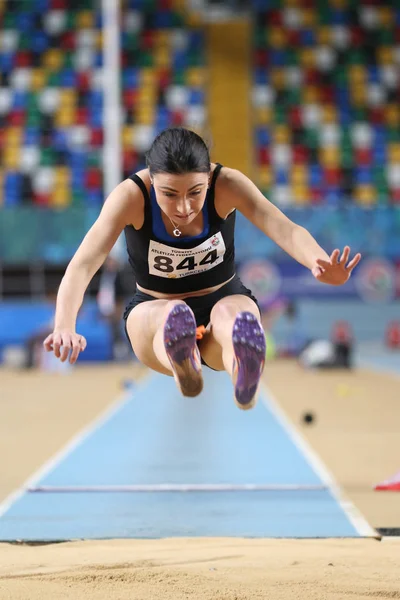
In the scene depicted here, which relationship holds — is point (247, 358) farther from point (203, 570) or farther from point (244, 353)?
point (203, 570)

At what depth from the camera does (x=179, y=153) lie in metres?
3.29

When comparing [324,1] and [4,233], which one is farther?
[324,1]

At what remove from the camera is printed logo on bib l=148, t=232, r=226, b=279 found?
11.9 ft

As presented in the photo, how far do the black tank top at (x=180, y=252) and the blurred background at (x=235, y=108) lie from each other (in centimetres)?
1201

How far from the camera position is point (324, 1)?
20.5 metres

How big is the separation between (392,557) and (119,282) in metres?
11.3

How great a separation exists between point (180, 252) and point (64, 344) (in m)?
0.69

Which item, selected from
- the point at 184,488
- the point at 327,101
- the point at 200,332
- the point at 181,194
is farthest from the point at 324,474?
the point at 327,101

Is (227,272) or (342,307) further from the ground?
(227,272)

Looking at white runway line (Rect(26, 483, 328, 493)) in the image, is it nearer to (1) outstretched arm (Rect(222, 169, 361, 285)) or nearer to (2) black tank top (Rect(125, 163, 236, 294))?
(2) black tank top (Rect(125, 163, 236, 294))

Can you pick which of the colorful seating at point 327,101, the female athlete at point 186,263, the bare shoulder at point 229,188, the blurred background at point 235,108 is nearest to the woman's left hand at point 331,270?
the female athlete at point 186,263

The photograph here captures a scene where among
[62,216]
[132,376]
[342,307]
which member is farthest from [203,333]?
[342,307]

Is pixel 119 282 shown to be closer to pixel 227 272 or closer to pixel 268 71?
pixel 268 71

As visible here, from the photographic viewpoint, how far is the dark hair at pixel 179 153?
10.8ft
